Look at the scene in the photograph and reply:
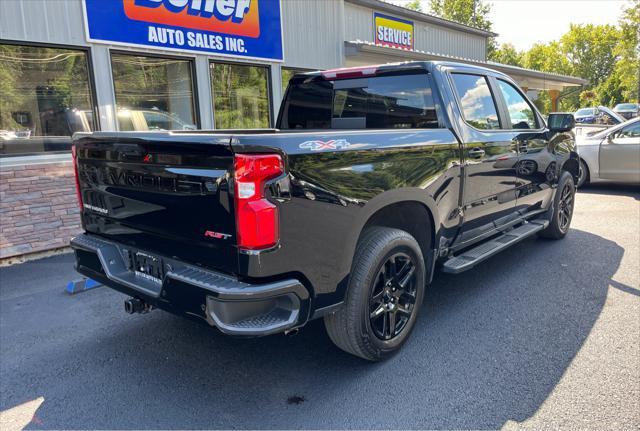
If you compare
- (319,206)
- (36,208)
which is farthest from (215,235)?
(36,208)

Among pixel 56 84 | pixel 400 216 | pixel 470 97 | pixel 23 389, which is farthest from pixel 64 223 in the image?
pixel 470 97

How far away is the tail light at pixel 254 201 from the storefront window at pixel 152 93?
534cm

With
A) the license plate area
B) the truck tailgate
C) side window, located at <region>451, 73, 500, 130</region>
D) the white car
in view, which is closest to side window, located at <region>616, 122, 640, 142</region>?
the white car

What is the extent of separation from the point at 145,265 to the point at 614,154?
30.1 feet

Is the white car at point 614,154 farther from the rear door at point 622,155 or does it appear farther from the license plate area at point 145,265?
the license plate area at point 145,265

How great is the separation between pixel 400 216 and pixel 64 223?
4847 mm

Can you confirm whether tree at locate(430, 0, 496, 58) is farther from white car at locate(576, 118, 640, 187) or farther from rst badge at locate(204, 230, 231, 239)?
rst badge at locate(204, 230, 231, 239)

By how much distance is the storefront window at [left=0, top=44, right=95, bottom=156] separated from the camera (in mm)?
5793

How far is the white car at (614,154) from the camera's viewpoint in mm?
8672

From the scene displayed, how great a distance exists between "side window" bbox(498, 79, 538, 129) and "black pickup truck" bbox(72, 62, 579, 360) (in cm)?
27

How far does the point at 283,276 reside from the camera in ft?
7.89

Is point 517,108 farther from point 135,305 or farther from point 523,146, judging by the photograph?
point 135,305

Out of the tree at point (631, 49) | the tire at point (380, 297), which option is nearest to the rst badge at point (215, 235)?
the tire at point (380, 297)

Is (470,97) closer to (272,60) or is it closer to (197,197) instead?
(197,197)
